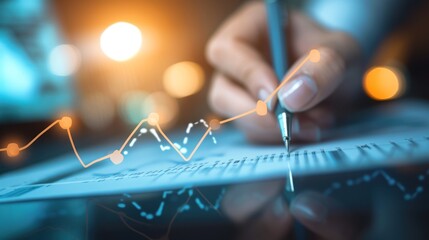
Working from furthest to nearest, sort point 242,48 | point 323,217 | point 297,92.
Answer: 1. point 242,48
2. point 297,92
3. point 323,217

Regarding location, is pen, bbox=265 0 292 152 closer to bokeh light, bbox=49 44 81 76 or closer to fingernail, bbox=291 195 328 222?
fingernail, bbox=291 195 328 222

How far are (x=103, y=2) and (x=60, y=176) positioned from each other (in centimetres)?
37

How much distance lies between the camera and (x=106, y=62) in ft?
1.99

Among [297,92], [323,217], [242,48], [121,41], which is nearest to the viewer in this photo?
[323,217]

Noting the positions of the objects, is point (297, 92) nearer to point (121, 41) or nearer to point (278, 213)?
point (278, 213)

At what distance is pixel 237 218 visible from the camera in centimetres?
19

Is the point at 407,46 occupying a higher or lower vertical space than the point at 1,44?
lower

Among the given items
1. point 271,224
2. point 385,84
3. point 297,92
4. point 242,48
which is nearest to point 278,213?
point 271,224

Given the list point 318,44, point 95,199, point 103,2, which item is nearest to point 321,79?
point 318,44

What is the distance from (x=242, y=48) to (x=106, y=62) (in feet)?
0.95

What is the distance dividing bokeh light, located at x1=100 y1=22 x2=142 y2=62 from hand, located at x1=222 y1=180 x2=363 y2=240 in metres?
0.41

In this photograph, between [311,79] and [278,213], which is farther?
[311,79]

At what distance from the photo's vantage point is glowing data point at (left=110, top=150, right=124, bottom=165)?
36 centimetres

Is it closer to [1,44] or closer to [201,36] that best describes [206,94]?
[201,36]
